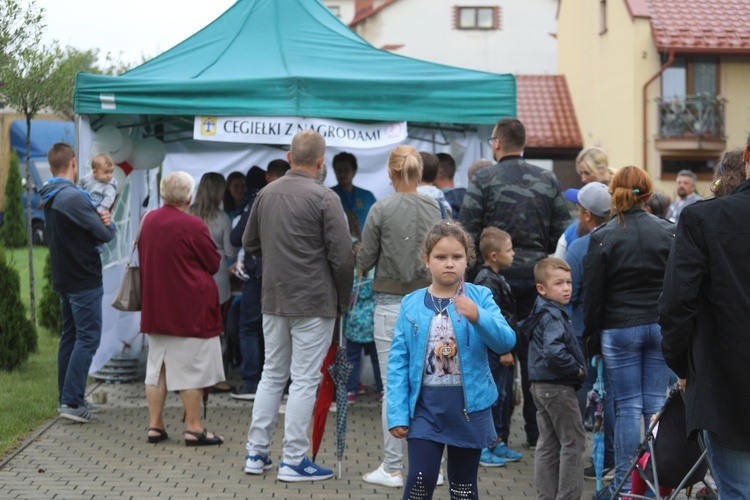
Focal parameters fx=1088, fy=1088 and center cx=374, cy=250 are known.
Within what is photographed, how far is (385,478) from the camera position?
260 inches

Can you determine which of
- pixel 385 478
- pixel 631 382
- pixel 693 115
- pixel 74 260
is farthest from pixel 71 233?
pixel 693 115

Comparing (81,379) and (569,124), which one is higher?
(569,124)

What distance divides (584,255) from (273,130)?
10.8ft

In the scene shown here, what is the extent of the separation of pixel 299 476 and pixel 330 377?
634 millimetres

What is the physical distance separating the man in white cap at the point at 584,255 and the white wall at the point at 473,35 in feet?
130

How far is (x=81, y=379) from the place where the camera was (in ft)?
27.1

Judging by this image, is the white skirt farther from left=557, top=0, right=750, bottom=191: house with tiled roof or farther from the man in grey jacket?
left=557, top=0, right=750, bottom=191: house with tiled roof

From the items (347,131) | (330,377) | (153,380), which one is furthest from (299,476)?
(347,131)

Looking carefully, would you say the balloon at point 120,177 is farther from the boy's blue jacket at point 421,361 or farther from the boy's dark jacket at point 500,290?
the boy's blue jacket at point 421,361

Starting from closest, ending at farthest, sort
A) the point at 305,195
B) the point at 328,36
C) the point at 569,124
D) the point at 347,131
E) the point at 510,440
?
the point at 305,195, the point at 510,440, the point at 347,131, the point at 328,36, the point at 569,124

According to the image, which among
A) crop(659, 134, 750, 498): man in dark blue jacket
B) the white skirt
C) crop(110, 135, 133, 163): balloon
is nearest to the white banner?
crop(110, 135, 133, 163): balloon

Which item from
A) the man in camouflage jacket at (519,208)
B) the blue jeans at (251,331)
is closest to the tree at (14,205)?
the blue jeans at (251,331)

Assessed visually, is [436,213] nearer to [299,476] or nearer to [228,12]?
[299,476]

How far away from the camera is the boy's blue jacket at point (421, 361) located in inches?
183
